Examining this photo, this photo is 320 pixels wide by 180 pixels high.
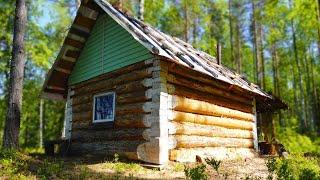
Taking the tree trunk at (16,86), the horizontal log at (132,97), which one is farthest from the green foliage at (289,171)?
the tree trunk at (16,86)

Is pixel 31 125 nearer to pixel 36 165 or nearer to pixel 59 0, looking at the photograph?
pixel 59 0

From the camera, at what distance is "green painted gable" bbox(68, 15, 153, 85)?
12.1 metres

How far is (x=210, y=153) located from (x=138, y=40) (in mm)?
4813

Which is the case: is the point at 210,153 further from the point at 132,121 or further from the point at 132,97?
the point at 132,97

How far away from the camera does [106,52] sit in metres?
13.5

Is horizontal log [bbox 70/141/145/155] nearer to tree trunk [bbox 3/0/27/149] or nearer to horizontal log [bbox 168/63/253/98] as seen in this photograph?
tree trunk [bbox 3/0/27/149]

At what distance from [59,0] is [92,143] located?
12712mm

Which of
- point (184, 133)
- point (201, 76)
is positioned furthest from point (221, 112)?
point (184, 133)

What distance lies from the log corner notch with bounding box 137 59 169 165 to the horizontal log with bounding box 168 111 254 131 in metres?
0.44

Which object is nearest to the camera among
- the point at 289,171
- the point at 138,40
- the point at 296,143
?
the point at 289,171

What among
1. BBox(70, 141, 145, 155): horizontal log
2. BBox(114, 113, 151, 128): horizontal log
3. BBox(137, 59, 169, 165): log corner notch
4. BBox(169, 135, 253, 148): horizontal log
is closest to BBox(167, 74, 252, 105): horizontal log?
BBox(137, 59, 169, 165): log corner notch

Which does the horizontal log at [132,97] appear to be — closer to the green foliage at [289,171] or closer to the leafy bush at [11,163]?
the leafy bush at [11,163]

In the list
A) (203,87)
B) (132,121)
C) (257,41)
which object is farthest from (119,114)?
(257,41)

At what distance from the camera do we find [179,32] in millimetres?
32031
